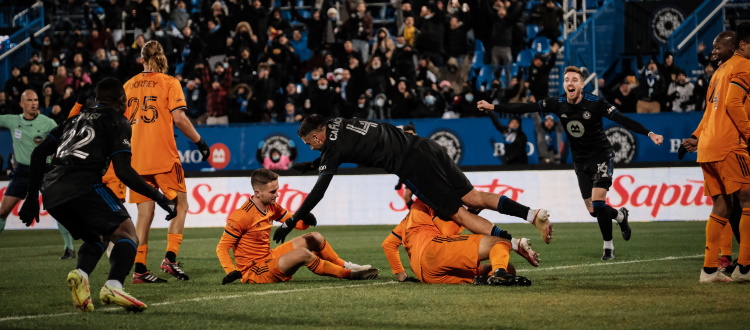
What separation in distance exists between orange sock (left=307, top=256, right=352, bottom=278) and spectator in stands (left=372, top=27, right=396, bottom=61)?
1370cm

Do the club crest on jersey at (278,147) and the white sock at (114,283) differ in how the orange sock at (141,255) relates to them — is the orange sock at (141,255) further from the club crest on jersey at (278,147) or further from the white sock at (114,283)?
the club crest on jersey at (278,147)

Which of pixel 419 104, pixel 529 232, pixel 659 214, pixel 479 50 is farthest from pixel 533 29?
pixel 529 232

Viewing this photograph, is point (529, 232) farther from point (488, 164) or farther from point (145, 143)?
point (145, 143)

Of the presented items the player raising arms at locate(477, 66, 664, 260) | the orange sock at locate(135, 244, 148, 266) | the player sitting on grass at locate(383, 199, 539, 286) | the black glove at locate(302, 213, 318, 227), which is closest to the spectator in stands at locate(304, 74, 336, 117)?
the player raising arms at locate(477, 66, 664, 260)

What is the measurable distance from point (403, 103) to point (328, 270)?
12.4 m

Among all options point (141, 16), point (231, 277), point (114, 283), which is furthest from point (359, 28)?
point (114, 283)

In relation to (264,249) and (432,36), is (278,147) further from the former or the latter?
(264,249)

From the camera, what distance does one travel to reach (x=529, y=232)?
17750 millimetres

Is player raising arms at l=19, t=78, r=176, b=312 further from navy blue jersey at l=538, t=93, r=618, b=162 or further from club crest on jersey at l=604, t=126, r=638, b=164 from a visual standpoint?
club crest on jersey at l=604, t=126, r=638, b=164

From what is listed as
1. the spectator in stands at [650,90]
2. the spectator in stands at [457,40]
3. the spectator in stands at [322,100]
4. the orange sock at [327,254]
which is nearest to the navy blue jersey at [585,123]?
the orange sock at [327,254]

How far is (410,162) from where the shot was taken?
30.0 ft

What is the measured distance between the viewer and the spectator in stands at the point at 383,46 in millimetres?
23461

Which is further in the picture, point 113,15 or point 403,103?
point 113,15

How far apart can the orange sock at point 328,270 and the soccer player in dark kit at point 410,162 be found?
3.86 ft
